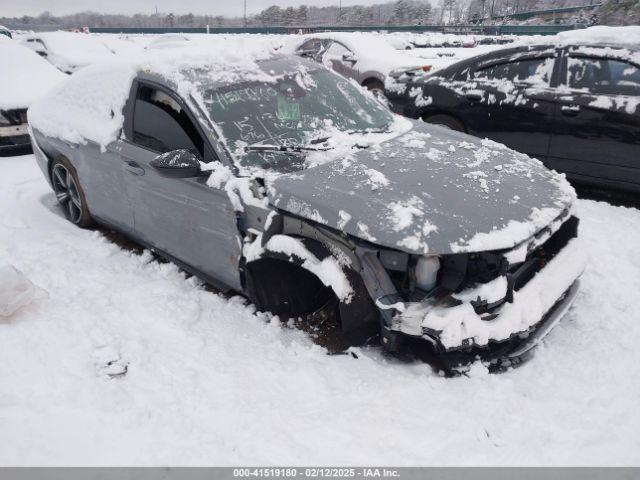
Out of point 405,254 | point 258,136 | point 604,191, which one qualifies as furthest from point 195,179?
point 604,191

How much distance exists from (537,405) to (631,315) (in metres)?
1.22

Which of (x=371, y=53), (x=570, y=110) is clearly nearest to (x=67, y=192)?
(x=570, y=110)

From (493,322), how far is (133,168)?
2718mm

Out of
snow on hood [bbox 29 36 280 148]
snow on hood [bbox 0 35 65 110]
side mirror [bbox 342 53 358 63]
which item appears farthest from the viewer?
side mirror [bbox 342 53 358 63]

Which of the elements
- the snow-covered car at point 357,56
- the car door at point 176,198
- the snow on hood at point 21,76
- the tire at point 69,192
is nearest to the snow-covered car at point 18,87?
the snow on hood at point 21,76

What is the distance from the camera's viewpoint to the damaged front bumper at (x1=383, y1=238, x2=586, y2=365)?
7.70ft

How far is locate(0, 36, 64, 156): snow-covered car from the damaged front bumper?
21.9 ft

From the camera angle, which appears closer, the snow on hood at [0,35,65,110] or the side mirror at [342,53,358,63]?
the snow on hood at [0,35,65,110]

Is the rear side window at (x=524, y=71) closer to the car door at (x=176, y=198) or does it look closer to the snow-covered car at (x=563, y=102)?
the snow-covered car at (x=563, y=102)

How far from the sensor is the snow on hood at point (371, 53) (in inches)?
363

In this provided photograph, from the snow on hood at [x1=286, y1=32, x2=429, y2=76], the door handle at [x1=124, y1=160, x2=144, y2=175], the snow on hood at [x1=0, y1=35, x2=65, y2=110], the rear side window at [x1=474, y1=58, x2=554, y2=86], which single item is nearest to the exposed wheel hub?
the door handle at [x1=124, y1=160, x2=144, y2=175]

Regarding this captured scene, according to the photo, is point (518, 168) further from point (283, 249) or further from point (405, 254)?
point (283, 249)

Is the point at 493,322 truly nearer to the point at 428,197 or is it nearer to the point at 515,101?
the point at 428,197

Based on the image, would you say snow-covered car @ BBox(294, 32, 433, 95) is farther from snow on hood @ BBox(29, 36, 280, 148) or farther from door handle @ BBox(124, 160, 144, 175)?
door handle @ BBox(124, 160, 144, 175)
